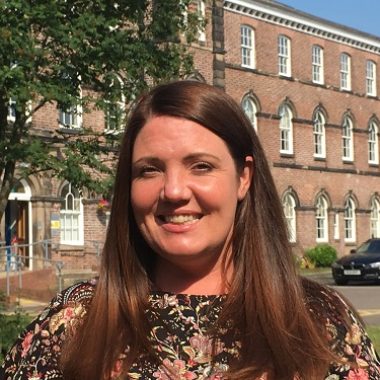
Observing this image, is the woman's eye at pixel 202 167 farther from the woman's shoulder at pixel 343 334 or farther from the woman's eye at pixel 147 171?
the woman's shoulder at pixel 343 334

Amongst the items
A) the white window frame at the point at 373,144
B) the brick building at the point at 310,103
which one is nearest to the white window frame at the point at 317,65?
the brick building at the point at 310,103

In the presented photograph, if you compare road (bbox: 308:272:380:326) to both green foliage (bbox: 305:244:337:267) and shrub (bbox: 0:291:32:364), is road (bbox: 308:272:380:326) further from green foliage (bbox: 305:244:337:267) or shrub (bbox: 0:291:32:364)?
green foliage (bbox: 305:244:337:267)

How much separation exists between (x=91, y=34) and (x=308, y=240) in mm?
A: 30925

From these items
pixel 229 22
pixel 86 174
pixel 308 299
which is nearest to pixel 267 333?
pixel 308 299

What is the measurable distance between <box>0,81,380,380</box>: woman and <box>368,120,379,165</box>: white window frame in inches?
1686

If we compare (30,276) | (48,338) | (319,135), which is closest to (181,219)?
(48,338)

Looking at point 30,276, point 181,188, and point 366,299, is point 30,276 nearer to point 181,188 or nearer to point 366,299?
point 366,299

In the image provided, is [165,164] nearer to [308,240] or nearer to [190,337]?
[190,337]

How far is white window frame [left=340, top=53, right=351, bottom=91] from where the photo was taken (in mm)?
42688

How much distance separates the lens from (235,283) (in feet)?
8.18

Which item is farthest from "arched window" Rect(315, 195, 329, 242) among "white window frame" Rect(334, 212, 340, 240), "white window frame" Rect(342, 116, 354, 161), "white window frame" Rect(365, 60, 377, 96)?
"white window frame" Rect(365, 60, 377, 96)

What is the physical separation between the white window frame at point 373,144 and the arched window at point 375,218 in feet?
6.70

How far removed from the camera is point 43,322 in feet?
8.07

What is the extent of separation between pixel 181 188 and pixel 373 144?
43.5 m
